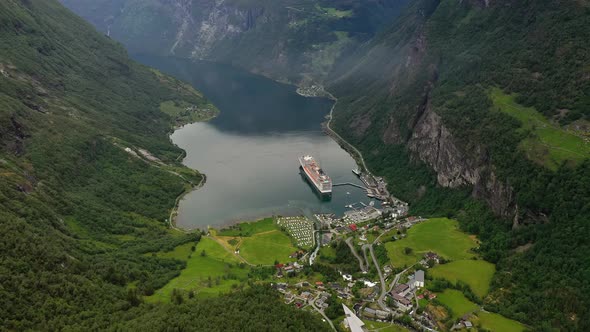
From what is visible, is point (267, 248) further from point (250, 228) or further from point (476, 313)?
point (476, 313)

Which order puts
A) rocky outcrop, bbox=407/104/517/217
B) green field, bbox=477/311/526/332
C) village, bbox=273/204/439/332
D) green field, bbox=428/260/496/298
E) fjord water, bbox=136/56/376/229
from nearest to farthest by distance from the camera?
green field, bbox=477/311/526/332 < village, bbox=273/204/439/332 < green field, bbox=428/260/496/298 < rocky outcrop, bbox=407/104/517/217 < fjord water, bbox=136/56/376/229

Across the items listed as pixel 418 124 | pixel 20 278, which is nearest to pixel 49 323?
pixel 20 278

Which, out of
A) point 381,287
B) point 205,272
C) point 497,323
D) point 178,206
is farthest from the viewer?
point 178,206

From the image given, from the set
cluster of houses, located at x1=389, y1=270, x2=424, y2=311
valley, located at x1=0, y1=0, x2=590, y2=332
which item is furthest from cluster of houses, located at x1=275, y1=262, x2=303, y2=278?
cluster of houses, located at x1=389, y1=270, x2=424, y2=311

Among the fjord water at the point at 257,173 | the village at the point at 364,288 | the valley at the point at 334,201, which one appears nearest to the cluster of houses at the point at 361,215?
the valley at the point at 334,201

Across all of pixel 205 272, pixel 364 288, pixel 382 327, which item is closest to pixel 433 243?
pixel 364 288

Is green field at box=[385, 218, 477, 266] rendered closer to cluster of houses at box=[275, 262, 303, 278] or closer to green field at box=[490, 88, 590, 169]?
cluster of houses at box=[275, 262, 303, 278]

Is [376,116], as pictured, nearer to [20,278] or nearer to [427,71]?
[427,71]
